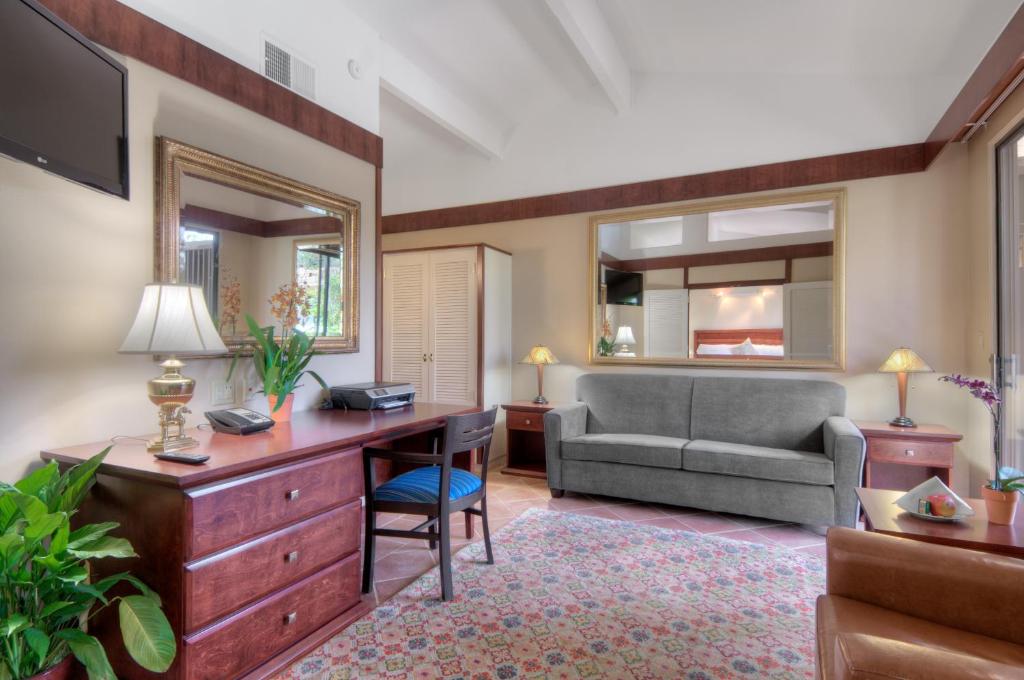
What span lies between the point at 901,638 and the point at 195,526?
1.91m

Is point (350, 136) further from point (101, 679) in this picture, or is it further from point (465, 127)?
point (101, 679)

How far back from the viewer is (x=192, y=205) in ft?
6.97

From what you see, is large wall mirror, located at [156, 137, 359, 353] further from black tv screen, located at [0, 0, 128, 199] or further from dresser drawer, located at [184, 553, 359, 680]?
dresser drawer, located at [184, 553, 359, 680]

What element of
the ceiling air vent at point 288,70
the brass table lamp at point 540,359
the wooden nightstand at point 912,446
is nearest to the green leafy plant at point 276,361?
the ceiling air vent at point 288,70

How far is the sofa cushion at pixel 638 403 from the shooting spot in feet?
12.9

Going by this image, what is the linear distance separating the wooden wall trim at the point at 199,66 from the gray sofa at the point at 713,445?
7.86 ft

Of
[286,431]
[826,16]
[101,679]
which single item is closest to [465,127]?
[826,16]

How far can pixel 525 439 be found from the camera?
461 centimetres

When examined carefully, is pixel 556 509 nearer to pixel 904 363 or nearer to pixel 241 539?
pixel 241 539

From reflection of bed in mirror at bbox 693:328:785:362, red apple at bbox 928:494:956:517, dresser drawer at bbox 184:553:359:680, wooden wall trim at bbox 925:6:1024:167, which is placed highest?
wooden wall trim at bbox 925:6:1024:167

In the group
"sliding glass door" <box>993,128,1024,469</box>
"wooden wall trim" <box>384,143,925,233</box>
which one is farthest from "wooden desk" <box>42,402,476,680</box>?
"sliding glass door" <box>993,128,1024,469</box>

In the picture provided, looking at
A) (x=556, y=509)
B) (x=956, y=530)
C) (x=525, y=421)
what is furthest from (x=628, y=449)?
(x=956, y=530)

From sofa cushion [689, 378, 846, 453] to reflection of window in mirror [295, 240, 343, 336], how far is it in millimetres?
2683

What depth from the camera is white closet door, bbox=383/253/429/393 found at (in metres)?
4.76
